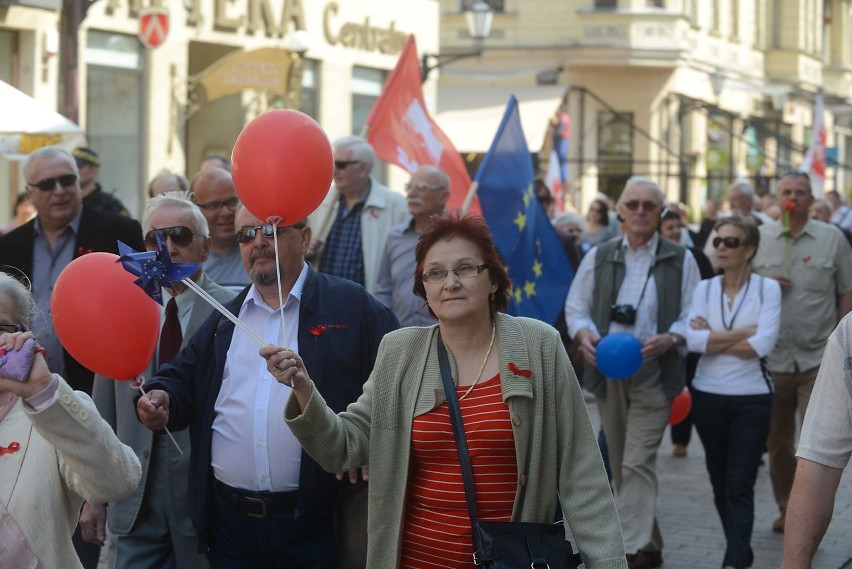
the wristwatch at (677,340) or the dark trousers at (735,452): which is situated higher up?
the wristwatch at (677,340)

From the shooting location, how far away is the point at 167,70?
1783 cm

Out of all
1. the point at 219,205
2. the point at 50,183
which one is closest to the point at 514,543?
the point at 219,205

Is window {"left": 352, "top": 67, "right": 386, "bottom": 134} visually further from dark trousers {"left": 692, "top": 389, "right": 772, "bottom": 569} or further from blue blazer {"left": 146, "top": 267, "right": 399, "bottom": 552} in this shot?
blue blazer {"left": 146, "top": 267, "right": 399, "bottom": 552}

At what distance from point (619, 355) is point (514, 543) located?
3.89 m

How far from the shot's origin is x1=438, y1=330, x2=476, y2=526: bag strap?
14.0 ft

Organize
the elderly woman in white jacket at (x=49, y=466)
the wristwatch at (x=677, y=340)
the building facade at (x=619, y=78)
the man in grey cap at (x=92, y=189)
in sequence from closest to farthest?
1. the elderly woman in white jacket at (x=49, y=466)
2. the wristwatch at (x=677, y=340)
3. the man in grey cap at (x=92, y=189)
4. the building facade at (x=619, y=78)

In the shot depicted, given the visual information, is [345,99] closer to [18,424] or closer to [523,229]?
[523,229]

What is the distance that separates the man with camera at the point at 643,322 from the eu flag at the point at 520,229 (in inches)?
46.5

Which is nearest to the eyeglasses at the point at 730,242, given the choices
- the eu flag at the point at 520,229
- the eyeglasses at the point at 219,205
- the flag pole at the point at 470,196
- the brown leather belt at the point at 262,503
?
the eu flag at the point at 520,229

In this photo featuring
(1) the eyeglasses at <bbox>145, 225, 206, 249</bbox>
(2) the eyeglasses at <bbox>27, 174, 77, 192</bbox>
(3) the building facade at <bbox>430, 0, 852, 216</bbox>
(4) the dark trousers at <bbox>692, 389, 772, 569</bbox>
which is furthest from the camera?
(3) the building facade at <bbox>430, 0, 852, 216</bbox>

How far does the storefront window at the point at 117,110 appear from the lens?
1683cm

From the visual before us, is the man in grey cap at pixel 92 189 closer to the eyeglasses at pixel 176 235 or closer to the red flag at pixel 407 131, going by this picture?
the red flag at pixel 407 131

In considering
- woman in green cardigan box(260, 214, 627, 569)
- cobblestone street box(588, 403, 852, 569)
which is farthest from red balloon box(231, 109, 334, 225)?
cobblestone street box(588, 403, 852, 569)

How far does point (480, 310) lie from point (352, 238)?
187 inches
